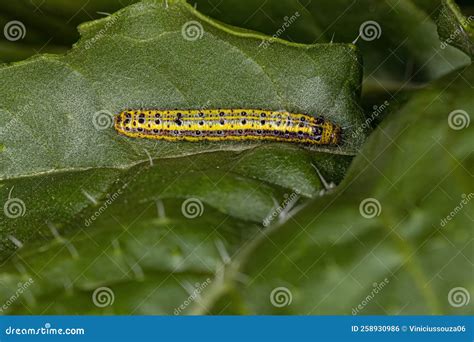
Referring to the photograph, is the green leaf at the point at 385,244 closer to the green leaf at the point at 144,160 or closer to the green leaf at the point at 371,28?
the green leaf at the point at 144,160

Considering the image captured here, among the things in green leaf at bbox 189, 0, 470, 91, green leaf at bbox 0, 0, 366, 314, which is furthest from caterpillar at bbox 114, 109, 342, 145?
green leaf at bbox 189, 0, 470, 91

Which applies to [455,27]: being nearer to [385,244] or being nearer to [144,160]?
[385,244]

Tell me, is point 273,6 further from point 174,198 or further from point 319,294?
point 319,294

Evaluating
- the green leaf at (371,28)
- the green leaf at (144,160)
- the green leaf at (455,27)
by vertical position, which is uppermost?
the green leaf at (455,27)

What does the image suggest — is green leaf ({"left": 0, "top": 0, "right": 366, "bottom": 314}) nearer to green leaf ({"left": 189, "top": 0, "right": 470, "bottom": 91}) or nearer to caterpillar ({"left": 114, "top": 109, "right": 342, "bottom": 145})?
caterpillar ({"left": 114, "top": 109, "right": 342, "bottom": 145})

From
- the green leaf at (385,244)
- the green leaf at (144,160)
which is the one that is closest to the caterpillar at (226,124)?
the green leaf at (144,160)

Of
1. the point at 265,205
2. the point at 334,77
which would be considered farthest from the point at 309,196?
the point at 334,77
